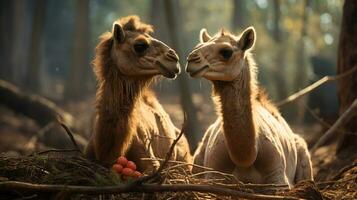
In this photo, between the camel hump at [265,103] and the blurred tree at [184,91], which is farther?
the blurred tree at [184,91]

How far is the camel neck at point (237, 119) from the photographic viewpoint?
6.73m

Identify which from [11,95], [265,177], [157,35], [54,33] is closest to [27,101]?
[11,95]

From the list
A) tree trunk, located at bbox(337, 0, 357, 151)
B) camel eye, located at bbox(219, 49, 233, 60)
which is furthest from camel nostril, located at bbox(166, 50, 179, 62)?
tree trunk, located at bbox(337, 0, 357, 151)

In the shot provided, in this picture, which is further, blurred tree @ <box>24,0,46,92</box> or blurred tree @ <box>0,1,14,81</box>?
blurred tree @ <box>24,0,46,92</box>

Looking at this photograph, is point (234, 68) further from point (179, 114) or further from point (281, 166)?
point (179, 114)

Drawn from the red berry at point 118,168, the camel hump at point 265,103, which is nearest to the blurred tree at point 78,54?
the camel hump at point 265,103

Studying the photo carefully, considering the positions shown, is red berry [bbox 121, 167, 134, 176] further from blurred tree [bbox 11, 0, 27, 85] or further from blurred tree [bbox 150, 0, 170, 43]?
blurred tree [bbox 11, 0, 27, 85]

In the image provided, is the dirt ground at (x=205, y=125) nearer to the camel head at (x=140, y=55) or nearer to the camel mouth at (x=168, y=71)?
the camel head at (x=140, y=55)

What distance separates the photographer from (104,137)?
6.83 m

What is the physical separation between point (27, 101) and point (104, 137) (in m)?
8.09

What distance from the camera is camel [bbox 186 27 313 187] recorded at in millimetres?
6633

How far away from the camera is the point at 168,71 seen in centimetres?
662

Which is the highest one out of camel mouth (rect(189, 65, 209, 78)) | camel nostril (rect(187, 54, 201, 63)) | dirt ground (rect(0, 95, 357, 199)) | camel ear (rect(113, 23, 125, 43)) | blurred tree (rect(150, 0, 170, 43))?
blurred tree (rect(150, 0, 170, 43))

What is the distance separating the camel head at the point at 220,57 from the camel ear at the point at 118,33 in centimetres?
96
